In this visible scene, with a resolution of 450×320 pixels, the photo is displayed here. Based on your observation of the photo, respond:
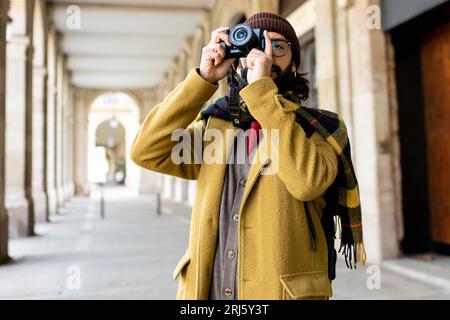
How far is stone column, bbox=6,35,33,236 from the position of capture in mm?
8227

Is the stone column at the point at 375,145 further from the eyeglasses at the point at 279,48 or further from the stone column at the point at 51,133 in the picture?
the stone column at the point at 51,133

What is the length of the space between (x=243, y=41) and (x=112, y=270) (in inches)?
182

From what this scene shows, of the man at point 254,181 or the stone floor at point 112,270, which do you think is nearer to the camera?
the man at point 254,181

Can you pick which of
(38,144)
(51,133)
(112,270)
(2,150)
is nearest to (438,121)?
(112,270)

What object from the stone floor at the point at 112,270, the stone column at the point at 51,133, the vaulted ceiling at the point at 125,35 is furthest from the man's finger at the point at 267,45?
the stone column at the point at 51,133

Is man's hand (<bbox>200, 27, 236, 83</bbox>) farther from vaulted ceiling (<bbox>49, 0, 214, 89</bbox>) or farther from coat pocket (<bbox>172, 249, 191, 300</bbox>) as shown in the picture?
vaulted ceiling (<bbox>49, 0, 214, 89</bbox>)

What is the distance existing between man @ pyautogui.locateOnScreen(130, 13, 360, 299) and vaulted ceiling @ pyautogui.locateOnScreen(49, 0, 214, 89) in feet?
40.1

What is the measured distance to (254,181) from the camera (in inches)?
47.9

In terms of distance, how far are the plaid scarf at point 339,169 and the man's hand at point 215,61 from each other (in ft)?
0.36

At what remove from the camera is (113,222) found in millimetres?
10555

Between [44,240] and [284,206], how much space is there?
7.73m

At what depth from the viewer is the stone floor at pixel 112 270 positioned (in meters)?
4.19

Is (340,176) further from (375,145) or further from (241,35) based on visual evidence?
(375,145)
